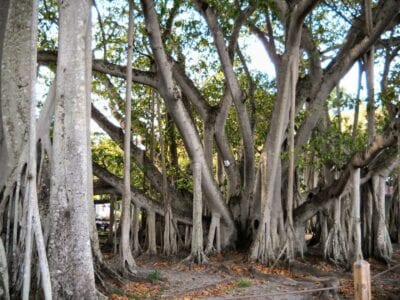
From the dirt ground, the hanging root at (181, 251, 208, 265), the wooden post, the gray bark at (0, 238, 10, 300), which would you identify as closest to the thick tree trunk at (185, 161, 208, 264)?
the hanging root at (181, 251, 208, 265)

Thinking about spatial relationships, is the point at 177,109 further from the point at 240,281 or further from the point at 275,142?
the point at 240,281

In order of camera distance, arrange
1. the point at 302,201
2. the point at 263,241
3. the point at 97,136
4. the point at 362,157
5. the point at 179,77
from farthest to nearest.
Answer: the point at 97,136 → the point at 302,201 → the point at 179,77 → the point at 263,241 → the point at 362,157

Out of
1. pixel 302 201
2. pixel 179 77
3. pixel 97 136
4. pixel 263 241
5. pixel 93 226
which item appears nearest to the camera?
pixel 93 226

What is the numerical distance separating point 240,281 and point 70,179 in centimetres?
305

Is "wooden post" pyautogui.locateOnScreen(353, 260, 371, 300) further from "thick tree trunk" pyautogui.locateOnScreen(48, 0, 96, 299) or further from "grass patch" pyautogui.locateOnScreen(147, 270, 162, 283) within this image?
"grass patch" pyautogui.locateOnScreen(147, 270, 162, 283)

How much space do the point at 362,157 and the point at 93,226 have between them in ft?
12.1

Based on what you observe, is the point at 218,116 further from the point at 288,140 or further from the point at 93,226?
the point at 93,226

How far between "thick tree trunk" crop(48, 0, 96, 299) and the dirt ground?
3.01ft

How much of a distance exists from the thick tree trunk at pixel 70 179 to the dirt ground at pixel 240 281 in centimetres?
92

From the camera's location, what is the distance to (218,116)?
8914 mm

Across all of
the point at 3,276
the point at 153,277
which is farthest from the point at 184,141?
the point at 3,276

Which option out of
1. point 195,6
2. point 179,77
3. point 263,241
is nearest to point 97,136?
point 179,77

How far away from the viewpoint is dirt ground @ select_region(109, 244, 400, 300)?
5.96 metres

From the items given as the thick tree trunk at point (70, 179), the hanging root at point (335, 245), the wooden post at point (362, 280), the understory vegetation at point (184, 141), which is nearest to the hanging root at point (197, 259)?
the understory vegetation at point (184, 141)
